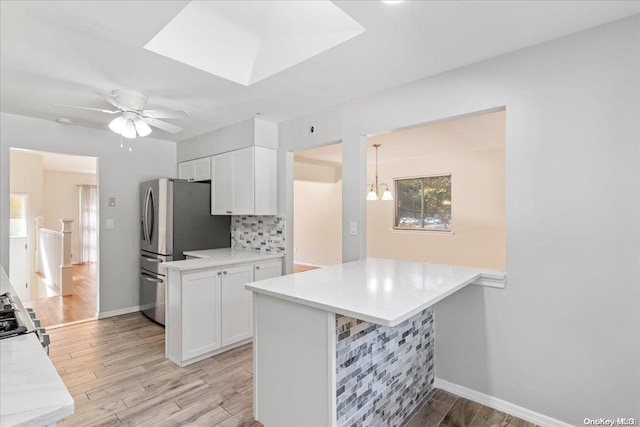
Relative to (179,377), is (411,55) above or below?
above

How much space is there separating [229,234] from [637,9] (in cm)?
406

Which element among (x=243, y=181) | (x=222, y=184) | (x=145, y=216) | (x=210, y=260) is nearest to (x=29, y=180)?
(x=145, y=216)

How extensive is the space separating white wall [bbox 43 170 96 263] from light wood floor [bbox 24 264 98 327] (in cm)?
324

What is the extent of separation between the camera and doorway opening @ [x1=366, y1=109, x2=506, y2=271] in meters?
4.92

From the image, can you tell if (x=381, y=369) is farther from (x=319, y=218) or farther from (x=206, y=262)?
(x=319, y=218)

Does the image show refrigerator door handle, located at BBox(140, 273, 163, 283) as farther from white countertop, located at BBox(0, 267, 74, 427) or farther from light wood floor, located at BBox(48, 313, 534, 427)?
white countertop, located at BBox(0, 267, 74, 427)

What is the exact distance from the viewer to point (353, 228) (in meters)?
2.97

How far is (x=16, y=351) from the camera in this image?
41.8 inches

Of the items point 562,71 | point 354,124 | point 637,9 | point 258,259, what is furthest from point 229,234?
point 637,9

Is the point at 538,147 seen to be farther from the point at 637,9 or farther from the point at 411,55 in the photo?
the point at 411,55

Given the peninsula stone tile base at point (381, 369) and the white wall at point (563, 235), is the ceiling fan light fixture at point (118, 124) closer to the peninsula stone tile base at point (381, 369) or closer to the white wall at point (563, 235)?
the peninsula stone tile base at point (381, 369)

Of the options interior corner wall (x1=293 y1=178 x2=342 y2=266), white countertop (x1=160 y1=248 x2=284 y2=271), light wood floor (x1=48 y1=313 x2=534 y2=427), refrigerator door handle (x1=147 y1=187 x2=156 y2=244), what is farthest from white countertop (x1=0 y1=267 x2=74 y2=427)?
interior corner wall (x1=293 y1=178 x2=342 y2=266)

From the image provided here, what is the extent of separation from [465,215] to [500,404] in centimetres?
386

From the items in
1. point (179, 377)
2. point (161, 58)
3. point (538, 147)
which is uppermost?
point (161, 58)
